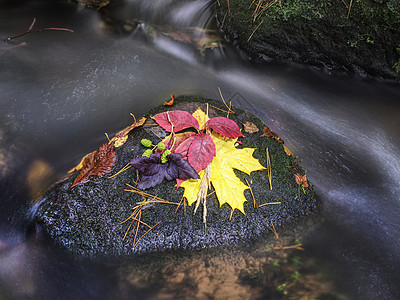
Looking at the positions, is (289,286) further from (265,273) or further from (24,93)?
(24,93)

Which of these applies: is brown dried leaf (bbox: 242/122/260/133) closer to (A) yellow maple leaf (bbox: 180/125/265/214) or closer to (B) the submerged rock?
(A) yellow maple leaf (bbox: 180/125/265/214)

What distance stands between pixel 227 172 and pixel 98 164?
1006 mm

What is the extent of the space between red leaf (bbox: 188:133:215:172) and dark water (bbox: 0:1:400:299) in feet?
2.06

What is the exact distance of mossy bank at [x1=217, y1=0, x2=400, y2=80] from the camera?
11.1 feet

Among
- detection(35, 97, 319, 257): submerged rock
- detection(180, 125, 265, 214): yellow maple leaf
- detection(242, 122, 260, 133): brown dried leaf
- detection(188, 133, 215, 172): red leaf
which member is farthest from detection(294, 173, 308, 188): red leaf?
detection(188, 133, 215, 172): red leaf

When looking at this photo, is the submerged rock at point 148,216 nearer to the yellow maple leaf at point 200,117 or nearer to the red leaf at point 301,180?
the red leaf at point 301,180

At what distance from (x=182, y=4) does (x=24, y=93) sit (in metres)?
2.63

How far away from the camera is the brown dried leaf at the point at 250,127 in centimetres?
255

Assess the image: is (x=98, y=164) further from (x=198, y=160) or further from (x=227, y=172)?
(x=227, y=172)

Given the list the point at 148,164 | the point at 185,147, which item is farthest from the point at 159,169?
the point at 185,147

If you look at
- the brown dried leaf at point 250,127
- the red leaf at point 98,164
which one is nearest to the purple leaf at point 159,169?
the red leaf at point 98,164

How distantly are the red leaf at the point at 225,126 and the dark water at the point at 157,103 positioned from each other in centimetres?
80

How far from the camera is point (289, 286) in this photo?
203 cm

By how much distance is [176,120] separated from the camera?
8.00ft
